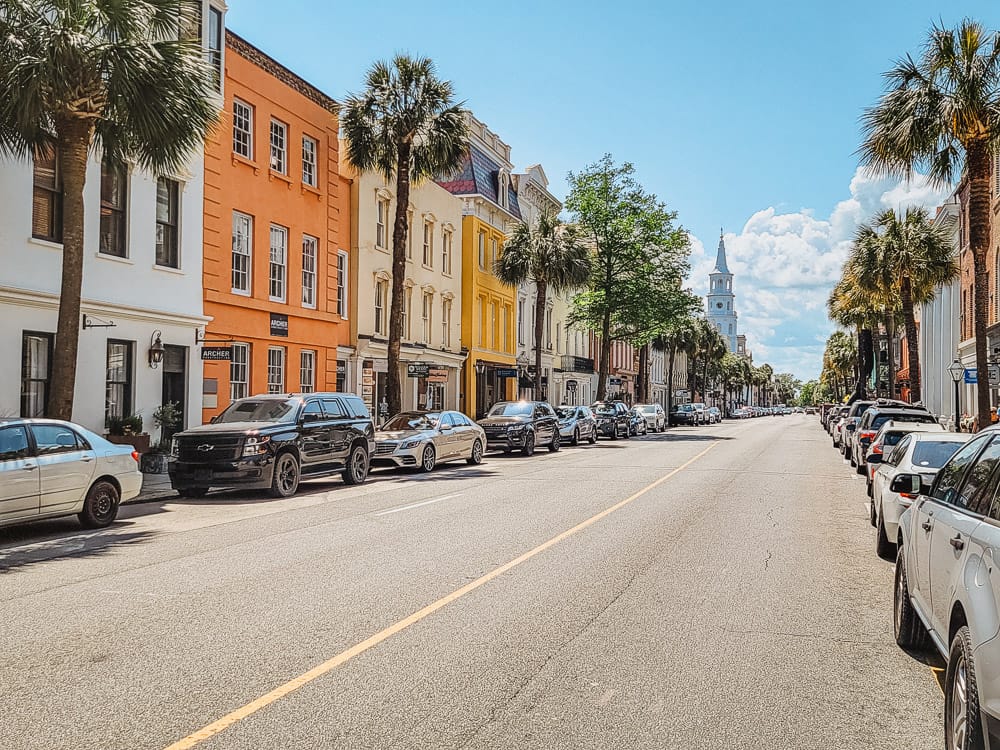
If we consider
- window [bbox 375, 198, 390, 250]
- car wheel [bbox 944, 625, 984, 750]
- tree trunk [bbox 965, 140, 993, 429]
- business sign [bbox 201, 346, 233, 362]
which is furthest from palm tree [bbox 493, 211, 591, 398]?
car wheel [bbox 944, 625, 984, 750]

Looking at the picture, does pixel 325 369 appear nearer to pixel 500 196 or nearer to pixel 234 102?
pixel 234 102

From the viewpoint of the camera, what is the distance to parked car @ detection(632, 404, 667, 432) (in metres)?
52.5

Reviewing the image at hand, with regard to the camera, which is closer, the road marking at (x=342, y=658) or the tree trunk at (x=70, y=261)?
the road marking at (x=342, y=658)

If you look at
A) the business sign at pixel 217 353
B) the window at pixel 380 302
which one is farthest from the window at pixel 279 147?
the business sign at pixel 217 353

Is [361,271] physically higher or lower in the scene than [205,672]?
higher

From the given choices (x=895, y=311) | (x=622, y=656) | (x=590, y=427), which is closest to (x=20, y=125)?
(x=622, y=656)

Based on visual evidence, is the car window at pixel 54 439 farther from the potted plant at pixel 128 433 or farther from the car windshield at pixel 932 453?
the car windshield at pixel 932 453

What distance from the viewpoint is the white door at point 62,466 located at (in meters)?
11.4

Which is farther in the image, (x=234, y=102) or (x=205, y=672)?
(x=234, y=102)

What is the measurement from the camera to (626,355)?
80812mm

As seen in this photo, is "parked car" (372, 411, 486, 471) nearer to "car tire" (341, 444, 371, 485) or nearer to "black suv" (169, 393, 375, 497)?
"car tire" (341, 444, 371, 485)

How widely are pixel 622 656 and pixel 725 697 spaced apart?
943mm

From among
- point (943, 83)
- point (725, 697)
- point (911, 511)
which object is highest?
point (943, 83)

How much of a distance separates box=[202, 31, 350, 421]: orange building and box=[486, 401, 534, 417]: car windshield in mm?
5435
